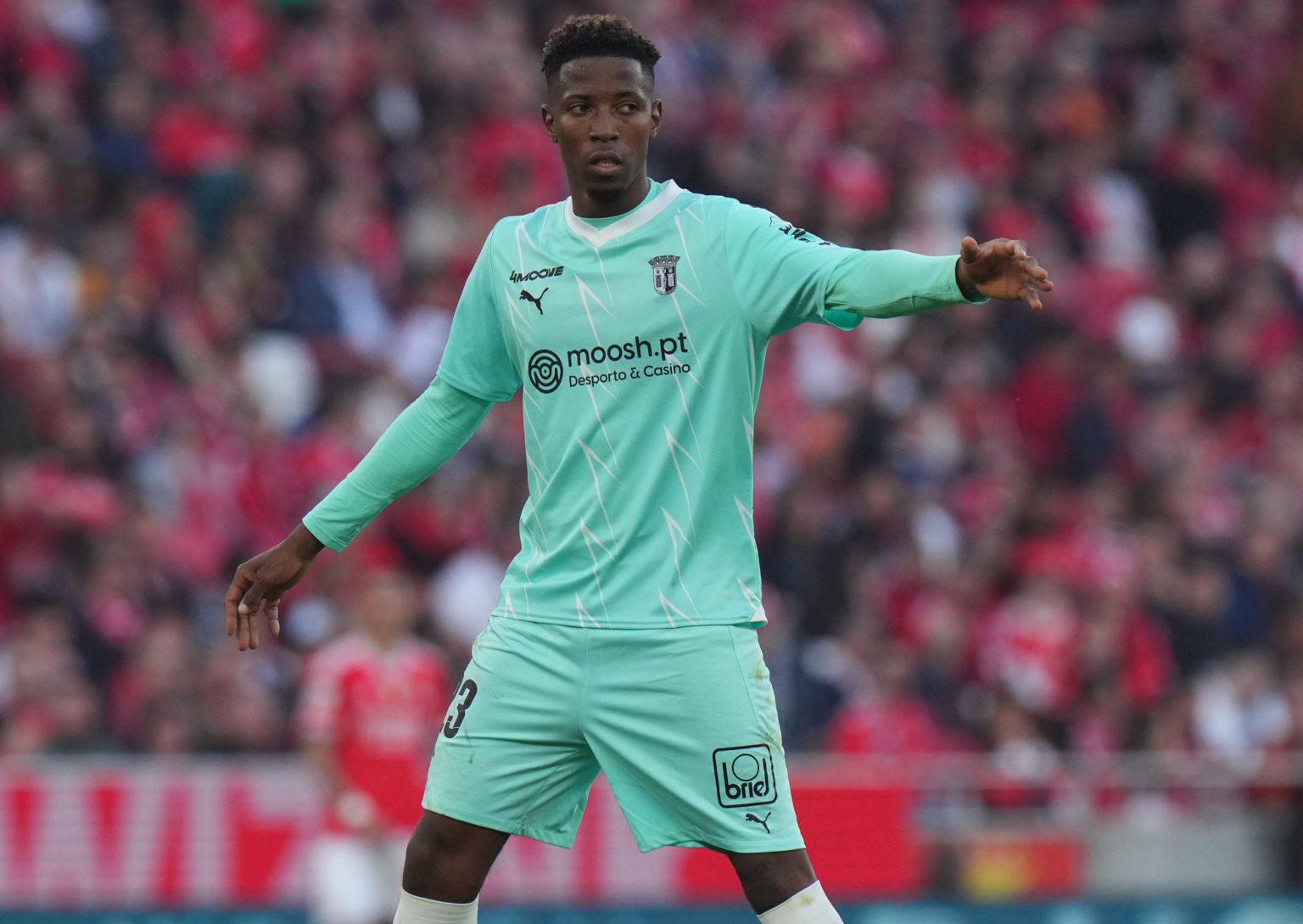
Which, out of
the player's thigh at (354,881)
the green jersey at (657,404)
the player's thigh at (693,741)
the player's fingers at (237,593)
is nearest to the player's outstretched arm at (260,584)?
the player's fingers at (237,593)

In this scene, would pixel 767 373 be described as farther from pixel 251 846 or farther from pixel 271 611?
pixel 271 611

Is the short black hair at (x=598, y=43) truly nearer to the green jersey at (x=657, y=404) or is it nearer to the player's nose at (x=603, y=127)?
the player's nose at (x=603, y=127)

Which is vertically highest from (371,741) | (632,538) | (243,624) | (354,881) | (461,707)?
(632,538)

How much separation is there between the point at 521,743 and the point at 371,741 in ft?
16.2

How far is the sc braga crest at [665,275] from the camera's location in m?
4.32

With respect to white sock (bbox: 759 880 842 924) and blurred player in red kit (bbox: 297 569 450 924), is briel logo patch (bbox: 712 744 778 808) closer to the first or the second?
white sock (bbox: 759 880 842 924)

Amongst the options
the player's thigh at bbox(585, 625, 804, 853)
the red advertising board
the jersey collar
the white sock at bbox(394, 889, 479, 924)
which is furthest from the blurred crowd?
the jersey collar

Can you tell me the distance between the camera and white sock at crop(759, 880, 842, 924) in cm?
420

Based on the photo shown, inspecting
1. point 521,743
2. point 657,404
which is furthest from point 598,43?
point 521,743

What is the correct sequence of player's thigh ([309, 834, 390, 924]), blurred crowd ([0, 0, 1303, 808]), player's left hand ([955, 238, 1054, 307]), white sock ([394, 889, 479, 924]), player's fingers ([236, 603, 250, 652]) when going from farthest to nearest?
1. blurred crowd ([0, 0, 1303, 808])
2. player's thigh ([309, 834, 390, 924])
3. player's fingers ([236, 603, 250, 652])
4. white sock ([394, 889, 479, 924])
5. player's left hand ([955, 238, 1054, 307])

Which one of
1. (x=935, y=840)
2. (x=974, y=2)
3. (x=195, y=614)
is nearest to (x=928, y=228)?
(x=974, y=2)

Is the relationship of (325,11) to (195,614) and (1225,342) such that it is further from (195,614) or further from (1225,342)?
(1225,342)

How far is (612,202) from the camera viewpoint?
441cm

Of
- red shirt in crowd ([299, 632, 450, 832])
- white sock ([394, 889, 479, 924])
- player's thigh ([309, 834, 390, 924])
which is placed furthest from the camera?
red shirt in crowd ([299, 632, 450, 832])
